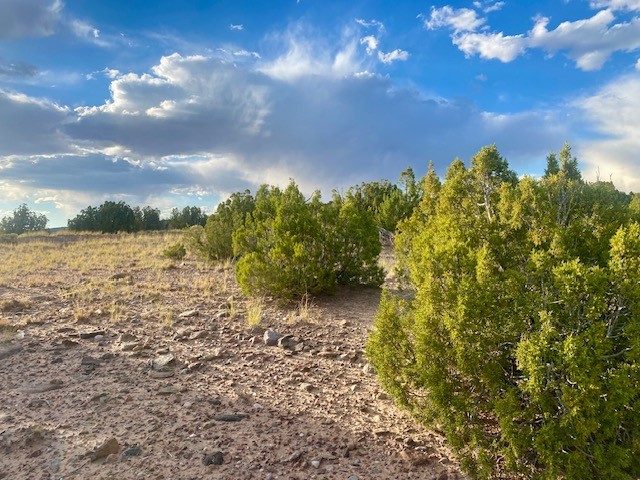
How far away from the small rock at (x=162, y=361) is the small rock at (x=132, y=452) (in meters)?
1.83

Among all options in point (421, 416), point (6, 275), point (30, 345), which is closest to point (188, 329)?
point (30, 345)

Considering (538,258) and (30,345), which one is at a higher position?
(538,258)

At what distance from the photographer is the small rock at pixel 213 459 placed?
155 inches

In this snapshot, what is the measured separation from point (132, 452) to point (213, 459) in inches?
31.4

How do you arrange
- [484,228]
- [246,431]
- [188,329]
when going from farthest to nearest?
[188,329] → [484,228] → [246,431]

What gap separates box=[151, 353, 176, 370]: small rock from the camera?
598 cm

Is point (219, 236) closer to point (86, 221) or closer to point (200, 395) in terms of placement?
point (200, 395)

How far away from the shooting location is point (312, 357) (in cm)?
628

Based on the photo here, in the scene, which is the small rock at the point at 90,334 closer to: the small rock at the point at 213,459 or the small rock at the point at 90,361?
the small rock at the point at 90,361

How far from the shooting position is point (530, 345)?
3057 mm

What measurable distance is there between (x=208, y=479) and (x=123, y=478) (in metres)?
0.74

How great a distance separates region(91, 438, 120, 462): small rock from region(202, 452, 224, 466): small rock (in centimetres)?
88

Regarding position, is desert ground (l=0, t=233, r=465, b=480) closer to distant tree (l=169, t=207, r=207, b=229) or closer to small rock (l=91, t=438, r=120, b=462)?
small rock (l=91, t=438, r=120, b=462)

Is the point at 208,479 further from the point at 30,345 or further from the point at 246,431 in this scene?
the point at 30,345
